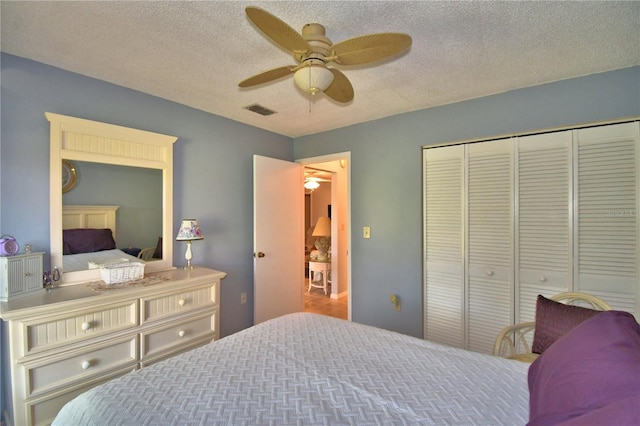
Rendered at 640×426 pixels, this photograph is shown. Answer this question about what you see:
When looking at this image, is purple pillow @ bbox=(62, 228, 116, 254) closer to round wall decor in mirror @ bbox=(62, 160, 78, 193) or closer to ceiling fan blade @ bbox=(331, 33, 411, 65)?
round wall decor in mirror @ bbox=(62, 160, 78, 193)

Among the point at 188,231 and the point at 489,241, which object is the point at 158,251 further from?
the point at 489,241

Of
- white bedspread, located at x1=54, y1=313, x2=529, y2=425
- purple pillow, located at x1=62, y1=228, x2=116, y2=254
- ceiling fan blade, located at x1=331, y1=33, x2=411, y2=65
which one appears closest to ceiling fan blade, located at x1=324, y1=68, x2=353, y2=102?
ceiling fan blade, located at x1=331, y1=33, x2=411, y2=65

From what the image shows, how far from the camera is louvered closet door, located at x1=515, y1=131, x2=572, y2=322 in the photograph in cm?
226

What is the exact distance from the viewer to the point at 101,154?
7.49 ft

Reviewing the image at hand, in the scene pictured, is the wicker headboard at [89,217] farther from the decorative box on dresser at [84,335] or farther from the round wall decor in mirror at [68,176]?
the decorative box on dresser at [84,335]

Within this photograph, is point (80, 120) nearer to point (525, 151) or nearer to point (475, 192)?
point (475, 192)

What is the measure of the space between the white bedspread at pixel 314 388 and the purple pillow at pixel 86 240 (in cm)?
141

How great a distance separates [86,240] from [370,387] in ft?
7.40

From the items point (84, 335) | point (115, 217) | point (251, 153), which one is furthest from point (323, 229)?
point (84, 335)

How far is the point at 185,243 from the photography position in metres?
2.83

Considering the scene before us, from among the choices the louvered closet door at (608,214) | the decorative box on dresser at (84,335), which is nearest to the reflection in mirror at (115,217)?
the decorative box on dresser at (84,335)

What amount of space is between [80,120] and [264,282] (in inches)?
86.3

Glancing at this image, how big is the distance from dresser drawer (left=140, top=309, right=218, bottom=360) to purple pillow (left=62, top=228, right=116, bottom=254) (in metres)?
0.77

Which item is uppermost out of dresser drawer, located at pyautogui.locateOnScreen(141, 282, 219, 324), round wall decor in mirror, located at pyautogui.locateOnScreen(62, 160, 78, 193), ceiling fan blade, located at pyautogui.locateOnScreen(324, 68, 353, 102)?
ceiling fan blade, located at pyautogui.locateOnScreen(324, 68, 353, 102)
